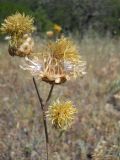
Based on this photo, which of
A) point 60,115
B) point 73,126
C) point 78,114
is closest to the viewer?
point 60,115

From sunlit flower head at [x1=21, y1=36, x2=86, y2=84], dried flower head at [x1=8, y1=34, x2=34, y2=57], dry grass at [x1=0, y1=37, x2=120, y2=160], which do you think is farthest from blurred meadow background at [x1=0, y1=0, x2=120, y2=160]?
dried flower head at [x1=8, y1=34, x2=34, y2=57]

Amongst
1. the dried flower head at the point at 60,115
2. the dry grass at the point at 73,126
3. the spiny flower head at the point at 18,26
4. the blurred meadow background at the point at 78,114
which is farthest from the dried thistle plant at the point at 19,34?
the dry grass at the point at 73,126

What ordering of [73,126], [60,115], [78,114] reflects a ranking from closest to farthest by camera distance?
[60,115] → [73,126] → [78,114]

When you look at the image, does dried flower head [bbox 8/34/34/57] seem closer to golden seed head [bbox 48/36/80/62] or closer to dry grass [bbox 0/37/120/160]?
golden seed head [bbox 48/36/80/62]

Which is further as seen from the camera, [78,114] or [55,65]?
[78,114]

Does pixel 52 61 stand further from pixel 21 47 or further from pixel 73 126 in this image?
pixel 73 126

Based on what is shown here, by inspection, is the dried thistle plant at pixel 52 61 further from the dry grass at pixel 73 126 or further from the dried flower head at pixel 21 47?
the dry grass at pixel 73 126

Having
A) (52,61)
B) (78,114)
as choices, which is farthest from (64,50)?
(78,114)
